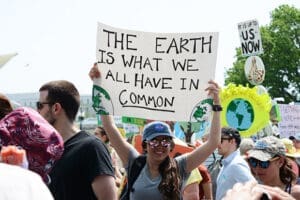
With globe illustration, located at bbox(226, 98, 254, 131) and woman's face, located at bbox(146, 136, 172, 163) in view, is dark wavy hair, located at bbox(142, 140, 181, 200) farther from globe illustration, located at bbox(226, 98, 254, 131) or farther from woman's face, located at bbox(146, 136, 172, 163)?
globe illustration, located at bbox(226, 98, 254, 131)

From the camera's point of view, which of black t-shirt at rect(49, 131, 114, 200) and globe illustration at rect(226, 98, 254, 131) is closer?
black t-shirt at rect(49, 131, 114, 200)

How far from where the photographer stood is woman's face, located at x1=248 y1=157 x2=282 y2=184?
3832 millimetres

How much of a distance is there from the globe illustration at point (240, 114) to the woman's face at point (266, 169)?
23.3ft

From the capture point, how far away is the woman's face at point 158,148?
4.39m

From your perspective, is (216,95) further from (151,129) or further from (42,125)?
(42,125)

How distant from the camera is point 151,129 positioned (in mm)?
4484

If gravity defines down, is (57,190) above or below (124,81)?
below

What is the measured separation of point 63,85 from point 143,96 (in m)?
1.36

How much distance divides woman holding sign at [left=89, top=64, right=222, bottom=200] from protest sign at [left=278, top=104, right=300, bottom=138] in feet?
34.5

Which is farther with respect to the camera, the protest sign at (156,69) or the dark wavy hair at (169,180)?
the protest sign at (156,69)

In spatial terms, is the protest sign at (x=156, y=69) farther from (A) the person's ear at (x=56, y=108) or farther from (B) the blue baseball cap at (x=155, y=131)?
(A) the person's ear at (x=56, y=108)

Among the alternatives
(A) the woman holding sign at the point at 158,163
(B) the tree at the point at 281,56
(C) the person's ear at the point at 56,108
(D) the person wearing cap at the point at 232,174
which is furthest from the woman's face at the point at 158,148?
Result: (B) the tree at the point at 281,56

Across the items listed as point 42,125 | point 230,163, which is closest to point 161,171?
point 230,163

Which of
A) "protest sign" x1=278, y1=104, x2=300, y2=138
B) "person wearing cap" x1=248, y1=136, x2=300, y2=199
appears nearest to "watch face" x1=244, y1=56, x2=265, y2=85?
"protest sign" x1=278, y1=104, x2=300, y2=138
